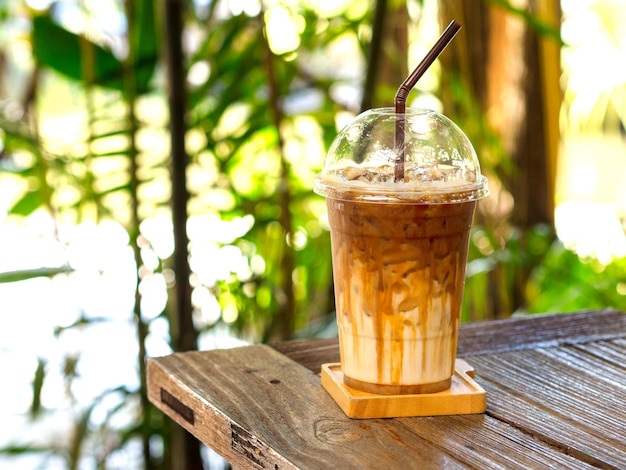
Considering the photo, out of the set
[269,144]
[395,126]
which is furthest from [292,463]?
[269,144]

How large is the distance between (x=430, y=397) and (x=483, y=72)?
85.5 inches

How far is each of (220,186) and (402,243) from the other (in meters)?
1.15

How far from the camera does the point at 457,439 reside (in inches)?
27.0

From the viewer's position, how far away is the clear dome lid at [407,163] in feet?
2.33

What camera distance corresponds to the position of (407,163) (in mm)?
727

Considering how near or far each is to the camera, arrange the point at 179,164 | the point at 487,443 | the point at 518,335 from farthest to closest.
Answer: the point at 179,164 → the point at 518,335 → the point at 487,443

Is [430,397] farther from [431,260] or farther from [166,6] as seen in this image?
[166,6]

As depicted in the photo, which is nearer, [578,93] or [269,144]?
[269,144]

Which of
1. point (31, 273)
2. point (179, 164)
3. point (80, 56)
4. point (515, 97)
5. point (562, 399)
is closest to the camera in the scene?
point (562, 399)

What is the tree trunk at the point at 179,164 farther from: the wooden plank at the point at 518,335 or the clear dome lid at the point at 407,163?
the clear dome lid at the point at 407,163

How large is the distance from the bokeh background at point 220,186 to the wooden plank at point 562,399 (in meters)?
0.71

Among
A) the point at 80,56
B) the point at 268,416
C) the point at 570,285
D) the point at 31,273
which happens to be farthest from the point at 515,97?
the point at 268,416

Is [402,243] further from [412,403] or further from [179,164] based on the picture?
[179,164]

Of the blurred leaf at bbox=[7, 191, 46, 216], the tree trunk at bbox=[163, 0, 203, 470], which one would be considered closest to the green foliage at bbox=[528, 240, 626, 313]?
the tree trunk at bbox=[163, 0, 203, 470]
